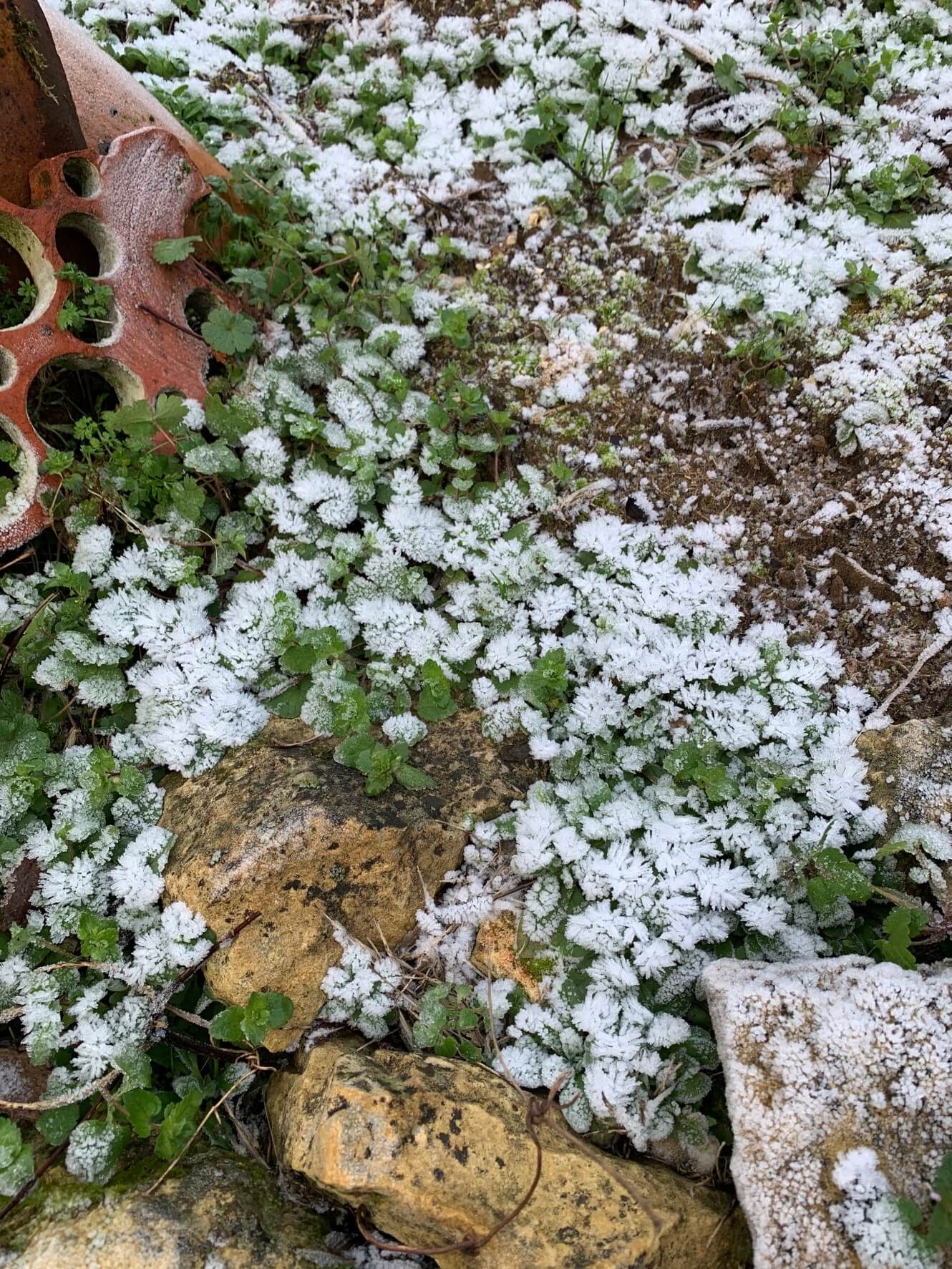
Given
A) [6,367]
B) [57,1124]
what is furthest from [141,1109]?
[6,367]

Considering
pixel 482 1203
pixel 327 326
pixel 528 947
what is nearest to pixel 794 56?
pixel 327 326

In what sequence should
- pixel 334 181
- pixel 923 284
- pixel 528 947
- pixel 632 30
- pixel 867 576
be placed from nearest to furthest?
pixel 528 947 → pixel 867 576 → pixel 923 284 → pixel 334 181 → pixel 632 30

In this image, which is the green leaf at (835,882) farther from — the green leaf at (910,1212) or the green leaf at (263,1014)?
the green leaf at (263,1014)

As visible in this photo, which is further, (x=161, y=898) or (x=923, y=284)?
(x=923, y=284)

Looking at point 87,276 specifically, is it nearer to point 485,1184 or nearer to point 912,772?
point 485,1184

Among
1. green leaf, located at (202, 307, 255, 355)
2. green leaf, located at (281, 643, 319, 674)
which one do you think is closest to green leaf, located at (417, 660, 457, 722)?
green leaf, located at (281, 643, 319, 674)

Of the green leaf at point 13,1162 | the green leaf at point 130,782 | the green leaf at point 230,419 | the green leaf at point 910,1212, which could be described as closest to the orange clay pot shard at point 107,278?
the green leaf at point 230,419

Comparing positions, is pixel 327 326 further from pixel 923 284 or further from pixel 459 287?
pixel 923 284
